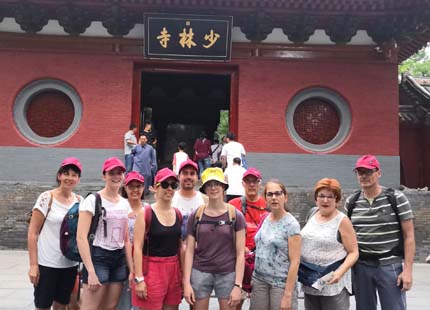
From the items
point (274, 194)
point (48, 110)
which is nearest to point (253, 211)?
point (274, 194)

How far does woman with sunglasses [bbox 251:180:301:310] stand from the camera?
10.6 ft

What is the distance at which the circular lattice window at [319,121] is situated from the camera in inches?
424

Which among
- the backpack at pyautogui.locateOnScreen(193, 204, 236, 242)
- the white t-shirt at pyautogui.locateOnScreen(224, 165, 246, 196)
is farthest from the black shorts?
the white t-shirt at pyautogui.locateOnScreen(224, 165, 246, 196)

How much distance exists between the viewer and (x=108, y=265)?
344 centimetres

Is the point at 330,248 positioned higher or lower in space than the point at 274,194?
lower

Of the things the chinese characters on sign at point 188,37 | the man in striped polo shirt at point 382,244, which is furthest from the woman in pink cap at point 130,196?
the chinese characters on sign at point 188,37

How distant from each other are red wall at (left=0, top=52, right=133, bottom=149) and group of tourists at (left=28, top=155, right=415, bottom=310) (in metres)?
7.00

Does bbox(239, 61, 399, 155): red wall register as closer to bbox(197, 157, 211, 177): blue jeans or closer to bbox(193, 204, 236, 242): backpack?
bbox(197, 157, 211, 177): blue jeans

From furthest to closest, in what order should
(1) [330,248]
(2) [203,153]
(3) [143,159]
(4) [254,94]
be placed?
1. (2) [203,153]
2. (4) [254,94]
3. (3) [143,159]
4. (1) [330,248]

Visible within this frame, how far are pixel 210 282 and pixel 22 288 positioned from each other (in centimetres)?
361

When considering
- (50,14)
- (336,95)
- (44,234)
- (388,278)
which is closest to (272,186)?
(388,278)

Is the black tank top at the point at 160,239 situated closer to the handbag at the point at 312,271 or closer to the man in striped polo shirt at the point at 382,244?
the handbag at the point at 312,271

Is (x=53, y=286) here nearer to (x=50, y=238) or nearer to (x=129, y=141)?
(x=50, y=238)

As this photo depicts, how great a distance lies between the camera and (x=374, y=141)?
1070cm
